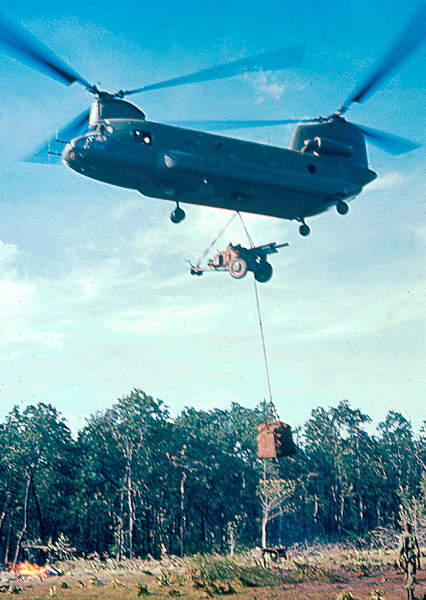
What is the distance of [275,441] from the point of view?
669 inches

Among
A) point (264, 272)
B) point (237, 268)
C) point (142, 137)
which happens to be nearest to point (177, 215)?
point (142, 137)

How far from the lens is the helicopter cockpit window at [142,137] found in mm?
21241

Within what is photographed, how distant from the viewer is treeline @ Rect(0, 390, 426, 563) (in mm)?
48500

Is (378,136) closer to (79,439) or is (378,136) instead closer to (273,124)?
(273,124)

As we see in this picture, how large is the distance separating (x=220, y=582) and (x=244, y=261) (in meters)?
13.2

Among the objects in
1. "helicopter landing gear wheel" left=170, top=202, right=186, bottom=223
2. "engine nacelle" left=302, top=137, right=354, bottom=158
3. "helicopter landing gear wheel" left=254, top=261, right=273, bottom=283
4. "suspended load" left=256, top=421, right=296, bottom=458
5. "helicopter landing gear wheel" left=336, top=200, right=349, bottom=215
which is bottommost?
"suspended load" left=256, top=421, right=296, bottom=458

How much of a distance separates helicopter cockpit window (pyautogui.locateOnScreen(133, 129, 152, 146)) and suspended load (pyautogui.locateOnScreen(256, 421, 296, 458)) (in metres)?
12.0

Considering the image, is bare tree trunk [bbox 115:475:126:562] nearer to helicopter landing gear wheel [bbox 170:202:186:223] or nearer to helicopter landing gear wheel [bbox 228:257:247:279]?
helicopter landing gear wheel [bbox 228:257:247:279]

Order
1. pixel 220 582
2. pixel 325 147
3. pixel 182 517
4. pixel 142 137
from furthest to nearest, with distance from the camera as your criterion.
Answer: pixel 182 517
pixel 325 147
pixel 142 137
pixel 220 582

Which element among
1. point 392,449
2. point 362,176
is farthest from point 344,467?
point 362,176

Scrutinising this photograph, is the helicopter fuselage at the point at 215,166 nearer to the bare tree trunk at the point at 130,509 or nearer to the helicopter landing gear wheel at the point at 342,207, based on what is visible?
the helicopter landing gear wheel at the point at 342,207

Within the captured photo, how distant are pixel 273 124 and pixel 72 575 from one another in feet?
68.7

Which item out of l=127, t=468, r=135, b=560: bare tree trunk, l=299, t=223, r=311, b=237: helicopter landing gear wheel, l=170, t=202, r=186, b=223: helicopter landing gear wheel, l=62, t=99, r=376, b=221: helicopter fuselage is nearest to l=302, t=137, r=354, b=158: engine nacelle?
l=62, t=99, r=376, b=221: helicopter fuselage

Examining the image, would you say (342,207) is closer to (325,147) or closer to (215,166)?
(325,147)
